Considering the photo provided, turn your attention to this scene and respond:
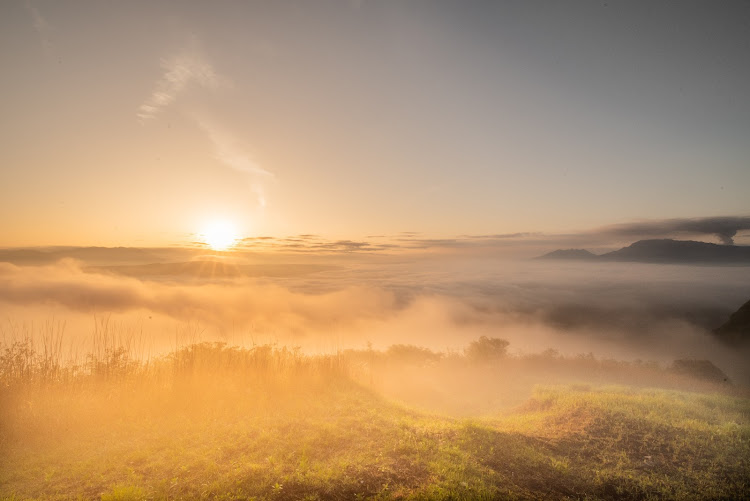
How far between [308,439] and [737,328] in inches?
2842

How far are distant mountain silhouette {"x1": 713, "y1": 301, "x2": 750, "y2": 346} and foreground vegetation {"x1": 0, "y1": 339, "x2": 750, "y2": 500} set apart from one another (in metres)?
46.7

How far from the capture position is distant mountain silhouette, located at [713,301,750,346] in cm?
5800

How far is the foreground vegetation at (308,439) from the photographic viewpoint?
12.5 m

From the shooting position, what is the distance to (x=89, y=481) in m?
12.6

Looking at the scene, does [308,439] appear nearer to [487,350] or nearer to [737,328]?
[487,350]

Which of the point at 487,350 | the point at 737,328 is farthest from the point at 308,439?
the point at 737,328

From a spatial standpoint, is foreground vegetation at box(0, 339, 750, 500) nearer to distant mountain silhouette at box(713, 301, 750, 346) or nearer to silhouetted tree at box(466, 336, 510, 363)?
silhouetted tree at box(466, 336, 510, 363)

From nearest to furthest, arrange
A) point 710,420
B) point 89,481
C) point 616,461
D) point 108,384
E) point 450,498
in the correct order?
point 450,498 → point 89,481 → point 616,461 → point 710,420 → point 108,384

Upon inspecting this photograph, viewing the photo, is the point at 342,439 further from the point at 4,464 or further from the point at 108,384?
the point at 108,384

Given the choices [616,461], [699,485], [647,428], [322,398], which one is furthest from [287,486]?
[647,428]

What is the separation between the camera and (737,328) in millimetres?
59312

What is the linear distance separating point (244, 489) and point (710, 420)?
22451mm

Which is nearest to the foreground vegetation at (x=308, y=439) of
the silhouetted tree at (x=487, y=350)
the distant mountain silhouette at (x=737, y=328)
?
the silhouetted tree at (x=487, y=350)

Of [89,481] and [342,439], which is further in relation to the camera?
[342,439]
